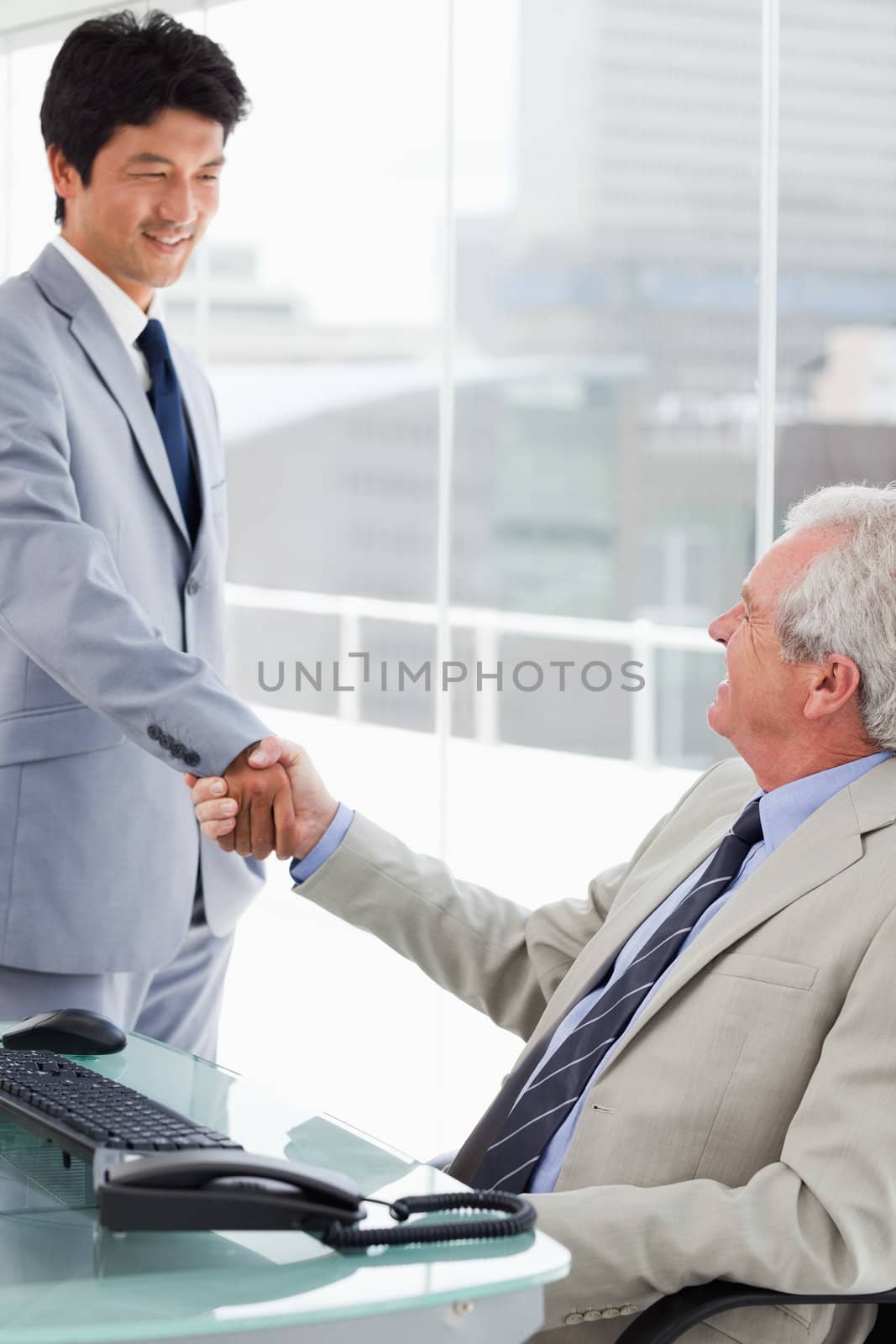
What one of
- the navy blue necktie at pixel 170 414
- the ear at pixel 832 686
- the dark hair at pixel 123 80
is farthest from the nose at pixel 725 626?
the dark hair at pixel 123 80

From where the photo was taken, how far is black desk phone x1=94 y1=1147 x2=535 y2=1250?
95 centimetres

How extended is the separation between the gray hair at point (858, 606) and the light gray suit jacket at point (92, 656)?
79 centimetres

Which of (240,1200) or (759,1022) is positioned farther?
(759,1022)

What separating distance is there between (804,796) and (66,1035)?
755 millimetres

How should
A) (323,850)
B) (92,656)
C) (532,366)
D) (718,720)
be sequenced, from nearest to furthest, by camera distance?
1. (718,720)
2. (323,850)
3. (92,656)
4. (532,366)

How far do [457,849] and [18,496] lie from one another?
267 inches

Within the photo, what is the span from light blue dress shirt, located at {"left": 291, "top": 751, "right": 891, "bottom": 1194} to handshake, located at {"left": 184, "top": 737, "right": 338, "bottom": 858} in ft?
1.46

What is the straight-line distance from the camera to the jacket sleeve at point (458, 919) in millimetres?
1792

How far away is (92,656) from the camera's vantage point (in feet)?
6.30

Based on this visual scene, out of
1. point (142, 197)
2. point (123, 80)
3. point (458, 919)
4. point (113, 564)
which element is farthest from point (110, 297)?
point (458, 919)

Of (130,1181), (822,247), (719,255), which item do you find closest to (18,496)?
(130,1181)

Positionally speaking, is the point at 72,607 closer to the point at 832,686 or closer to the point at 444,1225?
the point at 832,686

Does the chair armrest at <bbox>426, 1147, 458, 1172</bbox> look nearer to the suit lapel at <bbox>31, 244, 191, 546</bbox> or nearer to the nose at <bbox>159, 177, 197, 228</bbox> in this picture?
the suit lapel at <bbox>31, 244, 191, 546</bbox>

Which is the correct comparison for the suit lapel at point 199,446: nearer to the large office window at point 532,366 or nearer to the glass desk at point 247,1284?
the glass desk at point 247,1284
